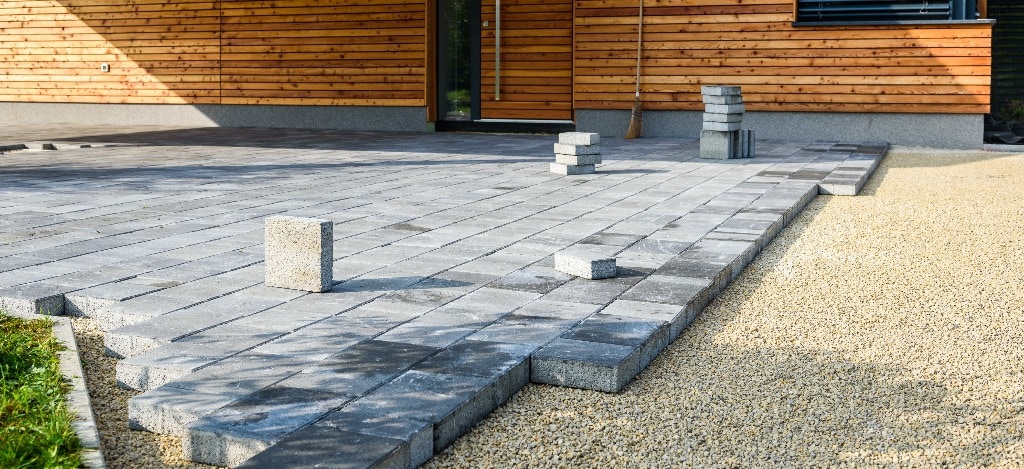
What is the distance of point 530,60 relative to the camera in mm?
15500

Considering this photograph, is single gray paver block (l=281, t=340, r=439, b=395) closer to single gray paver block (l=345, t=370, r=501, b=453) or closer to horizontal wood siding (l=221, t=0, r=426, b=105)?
single gray paver block (l=345, t=370, r=501, b=453)

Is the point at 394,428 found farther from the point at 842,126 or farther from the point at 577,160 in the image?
the point at 842,126

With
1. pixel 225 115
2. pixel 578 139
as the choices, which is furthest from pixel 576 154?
pixel 225 115

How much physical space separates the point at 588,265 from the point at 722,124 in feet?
22.0

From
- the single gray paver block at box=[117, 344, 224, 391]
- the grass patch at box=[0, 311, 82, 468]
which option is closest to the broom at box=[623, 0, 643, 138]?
the grass patch at box=[0, 311, 82, 468]

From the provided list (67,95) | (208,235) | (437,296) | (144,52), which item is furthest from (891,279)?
(67,95)

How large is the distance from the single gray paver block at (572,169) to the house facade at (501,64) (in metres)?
5.16

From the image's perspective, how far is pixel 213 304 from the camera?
4.17m

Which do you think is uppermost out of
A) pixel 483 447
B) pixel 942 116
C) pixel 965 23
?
pixel 965 23

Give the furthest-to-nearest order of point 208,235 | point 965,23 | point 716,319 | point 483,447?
1. point 965,23
2. point 208,235
3. point 716,319
4. point 483,447

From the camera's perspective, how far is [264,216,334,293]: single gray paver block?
4.37m

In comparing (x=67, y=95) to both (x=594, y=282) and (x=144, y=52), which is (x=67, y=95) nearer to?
(x=144, y=52)

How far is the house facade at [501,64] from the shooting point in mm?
13492

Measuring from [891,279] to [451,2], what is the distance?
11.4 metres
